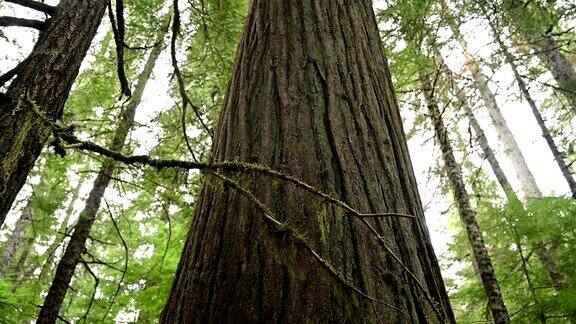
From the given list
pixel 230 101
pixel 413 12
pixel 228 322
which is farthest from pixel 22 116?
pixel 413 12

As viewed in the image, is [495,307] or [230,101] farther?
[495,307]

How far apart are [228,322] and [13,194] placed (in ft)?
5.91

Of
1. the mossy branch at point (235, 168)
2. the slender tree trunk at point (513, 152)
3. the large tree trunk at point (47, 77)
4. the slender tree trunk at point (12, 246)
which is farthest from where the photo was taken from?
the slender tree trunk at point (513, 152)

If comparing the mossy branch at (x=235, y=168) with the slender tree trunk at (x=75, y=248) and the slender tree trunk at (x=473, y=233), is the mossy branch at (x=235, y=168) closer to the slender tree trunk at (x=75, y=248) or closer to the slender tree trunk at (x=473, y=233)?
the slender tree trunk at (x=75, y=248)

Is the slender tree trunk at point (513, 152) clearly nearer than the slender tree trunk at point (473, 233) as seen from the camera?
No

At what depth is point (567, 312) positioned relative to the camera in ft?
16.7

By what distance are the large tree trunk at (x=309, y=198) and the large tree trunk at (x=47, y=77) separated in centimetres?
115

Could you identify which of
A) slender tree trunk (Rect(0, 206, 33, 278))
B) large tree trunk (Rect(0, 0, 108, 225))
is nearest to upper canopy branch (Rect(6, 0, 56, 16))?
large tree trunk (Rect(0, 0, 108, 225))

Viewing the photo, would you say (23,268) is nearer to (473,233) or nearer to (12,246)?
(12,246)

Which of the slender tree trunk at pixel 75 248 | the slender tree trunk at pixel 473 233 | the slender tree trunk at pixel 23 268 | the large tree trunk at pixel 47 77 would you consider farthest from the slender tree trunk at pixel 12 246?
the slender tree trunk at pixel 473 233

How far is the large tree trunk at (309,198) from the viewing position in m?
1.20

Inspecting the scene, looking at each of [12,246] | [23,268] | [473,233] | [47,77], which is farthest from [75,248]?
[12,246]

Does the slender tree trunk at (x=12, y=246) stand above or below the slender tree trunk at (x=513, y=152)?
below

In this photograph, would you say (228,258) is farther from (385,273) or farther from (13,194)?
(13,194)
